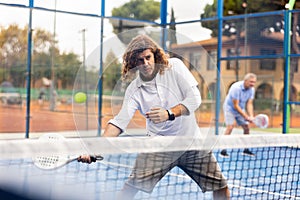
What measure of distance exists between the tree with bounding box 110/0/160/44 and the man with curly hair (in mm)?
6169

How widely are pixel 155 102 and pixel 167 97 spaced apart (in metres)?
0.06

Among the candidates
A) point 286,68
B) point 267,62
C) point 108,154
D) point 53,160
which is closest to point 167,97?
→ point 108,154

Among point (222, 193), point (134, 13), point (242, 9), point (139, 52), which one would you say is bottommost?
point (222, 193)

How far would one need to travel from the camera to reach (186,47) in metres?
3.33

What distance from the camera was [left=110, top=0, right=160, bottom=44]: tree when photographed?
380 inches

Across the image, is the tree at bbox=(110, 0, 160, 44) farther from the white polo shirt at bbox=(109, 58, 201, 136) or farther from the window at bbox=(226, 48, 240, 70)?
the white polo shirt at bbox=(109, 58, 201, 136)

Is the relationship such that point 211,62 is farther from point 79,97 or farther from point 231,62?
point 231,62

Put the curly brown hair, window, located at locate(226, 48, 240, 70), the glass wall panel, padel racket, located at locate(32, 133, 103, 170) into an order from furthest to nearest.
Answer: window, located at locate(226, 48, 240, 70) < the glass wall panel < padel racket, located at locate(32, 133, 103, 170) < the curly brown hair

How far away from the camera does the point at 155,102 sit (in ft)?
8.95

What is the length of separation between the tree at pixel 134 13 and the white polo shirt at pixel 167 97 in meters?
6.24

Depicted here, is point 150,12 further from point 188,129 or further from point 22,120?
point 188,129

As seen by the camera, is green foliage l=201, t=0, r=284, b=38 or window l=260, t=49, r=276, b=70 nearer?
window l=260, t=49, r=276, b=70

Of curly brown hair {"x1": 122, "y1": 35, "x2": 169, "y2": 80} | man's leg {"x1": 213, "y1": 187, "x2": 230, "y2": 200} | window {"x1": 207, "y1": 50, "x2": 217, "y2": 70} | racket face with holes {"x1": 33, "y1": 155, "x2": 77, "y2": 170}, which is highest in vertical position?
window {"x1": 207, "y1": 50, "x2": 217, "y2": 70}

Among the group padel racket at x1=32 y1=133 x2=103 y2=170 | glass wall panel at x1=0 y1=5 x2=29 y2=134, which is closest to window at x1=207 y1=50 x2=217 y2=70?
padel racket at x1=32 y1=133 x2=103 y2=170
